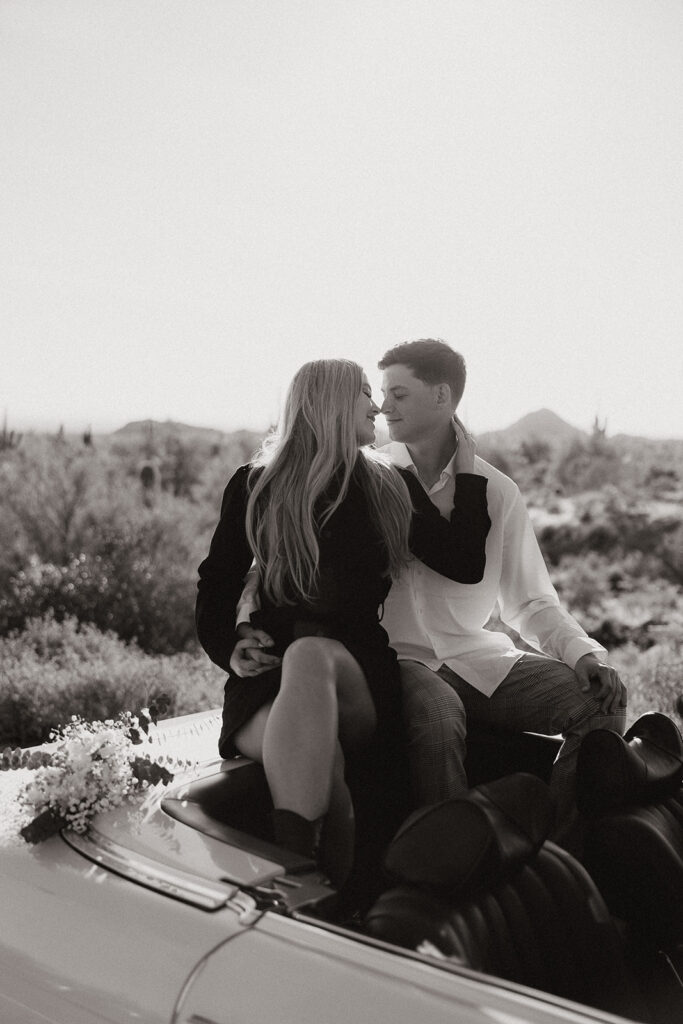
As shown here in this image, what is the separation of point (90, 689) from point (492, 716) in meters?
6.27

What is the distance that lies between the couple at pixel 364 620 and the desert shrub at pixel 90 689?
16.3ft

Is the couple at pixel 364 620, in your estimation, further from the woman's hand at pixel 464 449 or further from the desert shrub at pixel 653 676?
the desert shrub at pixel 653 676

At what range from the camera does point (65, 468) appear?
15.0 metres

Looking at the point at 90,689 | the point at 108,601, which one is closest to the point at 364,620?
the point at 90,689

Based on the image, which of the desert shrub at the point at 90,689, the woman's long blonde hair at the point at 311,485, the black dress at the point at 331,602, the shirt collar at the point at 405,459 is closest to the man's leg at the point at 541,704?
the black dress at the point at 331,602

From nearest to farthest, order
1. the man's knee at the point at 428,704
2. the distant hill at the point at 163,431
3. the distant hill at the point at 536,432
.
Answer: the man's knee at the point at 428,704
the distant hill at the point at 163,431
the distant hill at the point at 536,432

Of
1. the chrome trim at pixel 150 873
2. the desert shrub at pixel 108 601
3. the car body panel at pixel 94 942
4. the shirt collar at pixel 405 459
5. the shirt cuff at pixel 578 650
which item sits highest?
the shirt collar at pixel 405 459

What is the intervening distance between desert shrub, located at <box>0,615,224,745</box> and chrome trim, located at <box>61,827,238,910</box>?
18.8 feet

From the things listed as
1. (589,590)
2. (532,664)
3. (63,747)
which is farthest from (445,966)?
(589,590)

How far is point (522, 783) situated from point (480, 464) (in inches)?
58.4

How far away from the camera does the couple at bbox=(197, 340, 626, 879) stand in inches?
88.8

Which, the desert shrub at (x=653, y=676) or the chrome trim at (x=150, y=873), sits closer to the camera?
the chrome trim at (x=150, y=873)

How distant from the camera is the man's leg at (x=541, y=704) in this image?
2.71 m

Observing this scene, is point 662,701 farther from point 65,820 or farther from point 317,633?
point 65,820
